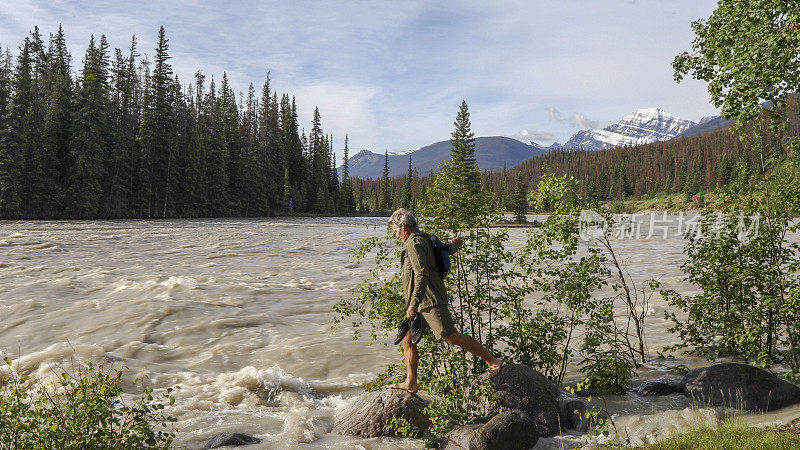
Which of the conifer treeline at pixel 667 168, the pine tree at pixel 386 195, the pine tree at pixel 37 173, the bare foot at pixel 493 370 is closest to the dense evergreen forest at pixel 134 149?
the pine tree at pixel 37 173

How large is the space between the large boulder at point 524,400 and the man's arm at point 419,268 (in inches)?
61.7

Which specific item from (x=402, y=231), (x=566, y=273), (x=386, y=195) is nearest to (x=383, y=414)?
(x=402, y=231)

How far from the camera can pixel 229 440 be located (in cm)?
656

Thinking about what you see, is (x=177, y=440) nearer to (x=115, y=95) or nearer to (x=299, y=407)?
(x=299, y=407)

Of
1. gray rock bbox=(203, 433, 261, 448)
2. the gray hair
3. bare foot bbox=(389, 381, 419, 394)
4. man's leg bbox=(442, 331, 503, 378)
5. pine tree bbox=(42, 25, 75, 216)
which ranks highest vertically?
pine tree bbox=(42, 25, 75, 216)

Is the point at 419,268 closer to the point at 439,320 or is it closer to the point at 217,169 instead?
the point at 439,320

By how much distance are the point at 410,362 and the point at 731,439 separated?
3.66 metres

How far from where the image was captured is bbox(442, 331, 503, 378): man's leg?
6.21 metres

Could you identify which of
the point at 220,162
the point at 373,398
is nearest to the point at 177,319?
the point at 373,398

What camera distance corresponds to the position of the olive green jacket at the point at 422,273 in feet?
20.0

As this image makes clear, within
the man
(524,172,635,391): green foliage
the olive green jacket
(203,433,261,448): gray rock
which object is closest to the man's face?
the man

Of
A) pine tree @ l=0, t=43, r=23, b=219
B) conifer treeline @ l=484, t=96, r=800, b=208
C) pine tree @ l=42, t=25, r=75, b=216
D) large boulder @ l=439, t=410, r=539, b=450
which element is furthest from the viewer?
conifer treeline @ l=484, t=96, r=800, b=208

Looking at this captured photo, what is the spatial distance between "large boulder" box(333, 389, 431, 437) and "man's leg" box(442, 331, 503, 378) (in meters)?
1.08

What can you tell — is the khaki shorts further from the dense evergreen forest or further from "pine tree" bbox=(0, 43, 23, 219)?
"pine tree" bbox=(0, 43, 23, 219)
